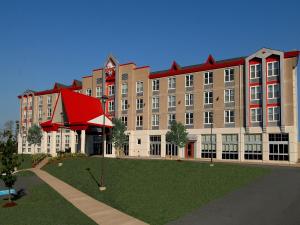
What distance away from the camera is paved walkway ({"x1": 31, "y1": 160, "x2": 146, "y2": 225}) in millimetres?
15500

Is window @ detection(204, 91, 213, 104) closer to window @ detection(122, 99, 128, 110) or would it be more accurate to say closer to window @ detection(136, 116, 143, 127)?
window @ detection(136, 116, 143, 127)

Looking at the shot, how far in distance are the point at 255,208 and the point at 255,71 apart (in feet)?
109

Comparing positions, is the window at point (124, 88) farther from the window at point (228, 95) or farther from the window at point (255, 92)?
the window at point (255, 92)

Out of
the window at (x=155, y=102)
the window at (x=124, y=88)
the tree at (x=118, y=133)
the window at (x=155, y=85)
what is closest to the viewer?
the tree at (x=118, y=133)

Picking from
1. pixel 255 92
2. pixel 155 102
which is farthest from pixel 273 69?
pixel 155 102

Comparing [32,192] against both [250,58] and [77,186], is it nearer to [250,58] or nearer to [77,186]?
[77,186]

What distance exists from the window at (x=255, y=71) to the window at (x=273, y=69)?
156 cm

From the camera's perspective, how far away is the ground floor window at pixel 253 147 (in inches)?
1791

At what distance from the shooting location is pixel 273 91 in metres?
44.7

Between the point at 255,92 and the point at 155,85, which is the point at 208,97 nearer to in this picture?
the point at 255,92

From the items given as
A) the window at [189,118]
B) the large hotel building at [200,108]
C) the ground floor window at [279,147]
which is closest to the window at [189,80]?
the large hotel building at [200,108]

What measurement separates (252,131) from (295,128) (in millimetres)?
6121

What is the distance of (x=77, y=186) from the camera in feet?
85.4

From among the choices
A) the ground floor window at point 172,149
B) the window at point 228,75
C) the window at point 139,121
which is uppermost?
the window at point 228,75
